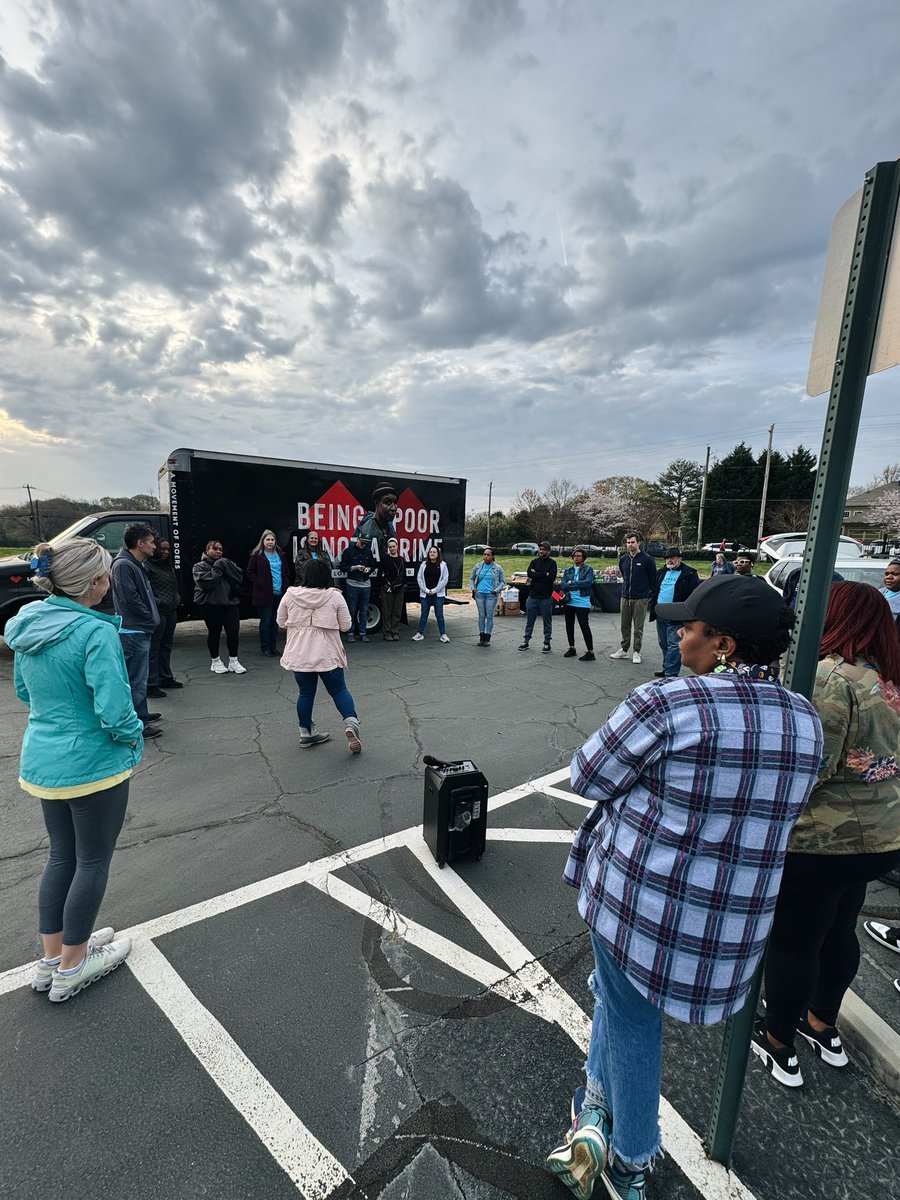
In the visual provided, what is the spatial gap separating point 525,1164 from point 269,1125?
34.8 inches

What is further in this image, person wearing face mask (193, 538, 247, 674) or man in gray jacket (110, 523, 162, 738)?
person wearing face mask (193, 538, 247, 674)

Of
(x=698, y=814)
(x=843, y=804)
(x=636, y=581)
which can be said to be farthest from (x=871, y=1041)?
(x=636, y=581)

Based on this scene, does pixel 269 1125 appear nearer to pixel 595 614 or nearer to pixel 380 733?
pixel 380 733

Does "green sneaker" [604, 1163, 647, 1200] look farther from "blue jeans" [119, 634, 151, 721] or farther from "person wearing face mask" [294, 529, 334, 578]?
"person wearing face mask" [294, 529, 334, 578]

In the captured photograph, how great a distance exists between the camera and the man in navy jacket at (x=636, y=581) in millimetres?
8320

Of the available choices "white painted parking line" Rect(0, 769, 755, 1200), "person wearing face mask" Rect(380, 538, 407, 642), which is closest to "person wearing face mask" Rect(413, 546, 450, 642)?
"person wearing face mask" Rect(380, 538, 407, 642)

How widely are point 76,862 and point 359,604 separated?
7669 millimetres

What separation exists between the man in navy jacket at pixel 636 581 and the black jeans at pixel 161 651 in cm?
650

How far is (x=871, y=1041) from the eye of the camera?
210cm

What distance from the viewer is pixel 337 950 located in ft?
8.63

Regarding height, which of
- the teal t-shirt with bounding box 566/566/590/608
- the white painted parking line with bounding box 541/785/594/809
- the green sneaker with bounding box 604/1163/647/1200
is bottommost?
the white painted parking line with bounding box 541/785/594/809

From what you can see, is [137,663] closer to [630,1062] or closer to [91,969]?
[91,969]

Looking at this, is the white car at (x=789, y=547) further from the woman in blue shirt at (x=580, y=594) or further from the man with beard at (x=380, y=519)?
the man with beard at (x=380, y=519)

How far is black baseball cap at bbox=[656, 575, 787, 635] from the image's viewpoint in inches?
50.4
